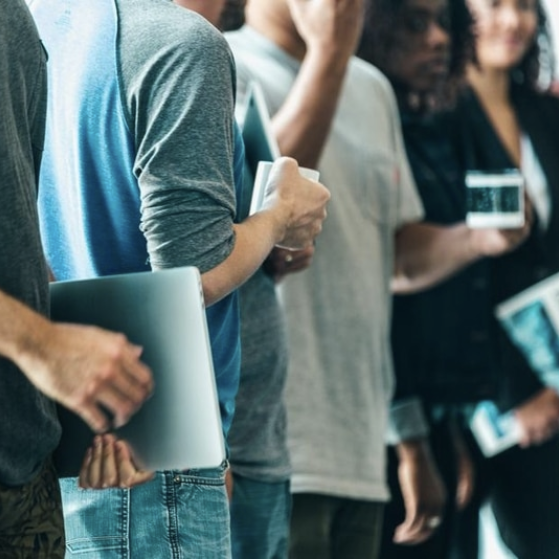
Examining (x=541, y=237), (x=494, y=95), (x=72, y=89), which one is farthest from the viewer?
(x=494, y=95)

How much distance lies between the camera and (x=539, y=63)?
123 inches

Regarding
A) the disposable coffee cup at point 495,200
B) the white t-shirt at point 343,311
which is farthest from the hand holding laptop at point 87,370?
the disposable coffee cup at point 495,200

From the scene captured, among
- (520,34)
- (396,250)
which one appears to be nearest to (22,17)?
(396,250)

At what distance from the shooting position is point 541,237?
2814mm

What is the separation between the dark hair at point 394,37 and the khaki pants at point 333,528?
3.08ft

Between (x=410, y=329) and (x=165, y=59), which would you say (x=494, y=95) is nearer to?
(x=410, y=329)

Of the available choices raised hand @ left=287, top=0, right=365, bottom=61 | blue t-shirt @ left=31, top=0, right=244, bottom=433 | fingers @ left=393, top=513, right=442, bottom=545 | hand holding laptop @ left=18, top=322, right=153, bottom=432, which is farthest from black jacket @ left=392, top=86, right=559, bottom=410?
hand holding laptop @ left=18, top=322, right=153, bottom=432

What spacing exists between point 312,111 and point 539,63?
1.28m

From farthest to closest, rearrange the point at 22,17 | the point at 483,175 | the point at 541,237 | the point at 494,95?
1. the point at 494,95
2. the point at 541,237
3. the point at 483,175
4. the point at 22,17

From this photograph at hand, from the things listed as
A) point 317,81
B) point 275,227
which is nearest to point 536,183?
point 317,81

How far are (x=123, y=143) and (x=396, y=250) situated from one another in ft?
4.10

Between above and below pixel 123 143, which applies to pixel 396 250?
below

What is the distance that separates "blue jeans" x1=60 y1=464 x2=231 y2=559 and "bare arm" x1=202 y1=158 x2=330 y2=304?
0.20 metres

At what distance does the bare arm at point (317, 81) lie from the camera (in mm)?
2012
